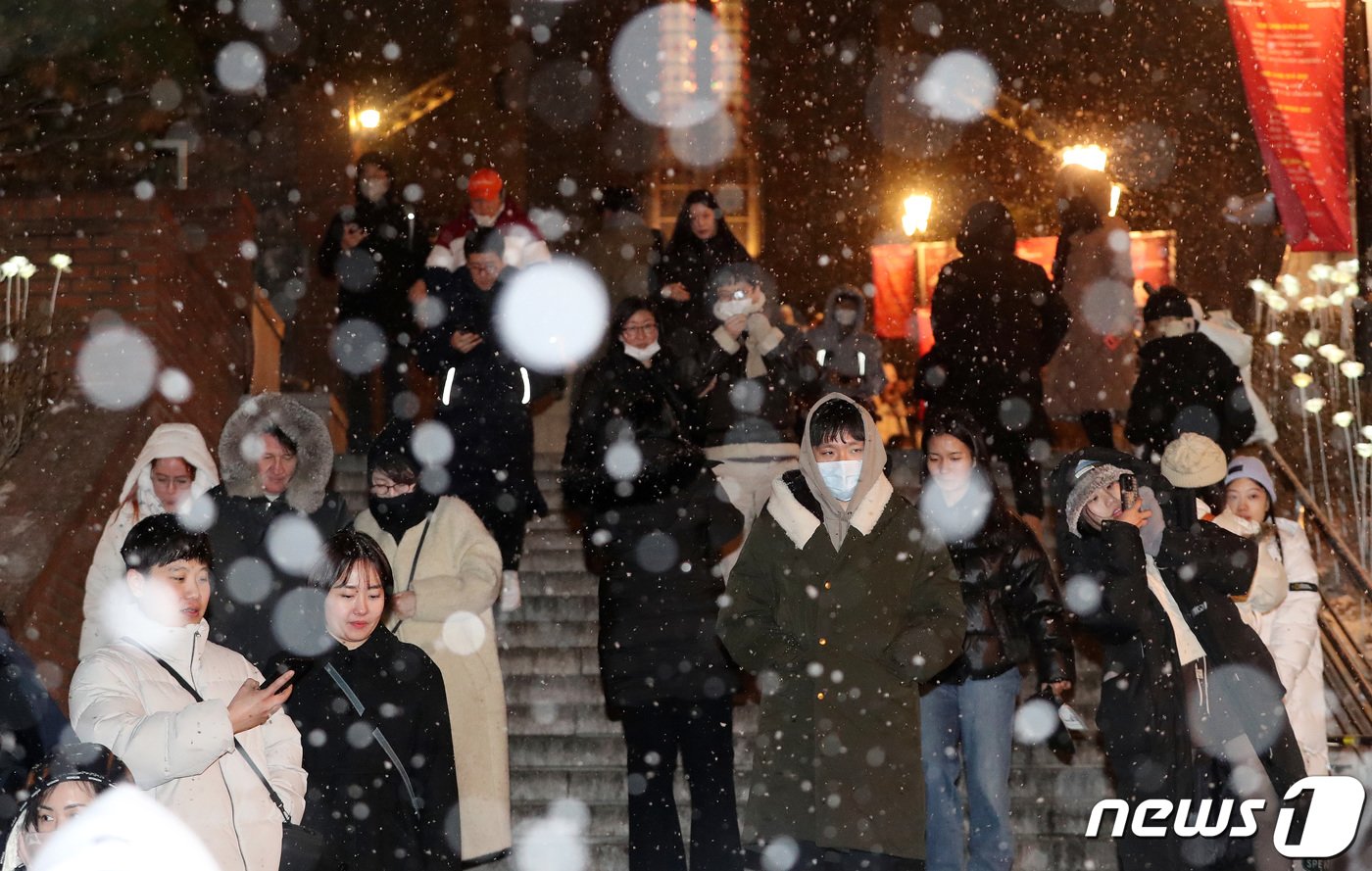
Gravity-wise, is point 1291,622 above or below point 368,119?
below

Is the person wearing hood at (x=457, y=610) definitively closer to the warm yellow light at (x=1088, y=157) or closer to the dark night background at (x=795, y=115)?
the dark night background at (x=795, y=115)

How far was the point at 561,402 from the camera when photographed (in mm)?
14102

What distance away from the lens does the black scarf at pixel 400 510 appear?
277 inches

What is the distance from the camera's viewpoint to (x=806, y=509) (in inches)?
235

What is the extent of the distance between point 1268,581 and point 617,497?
2.72 meters

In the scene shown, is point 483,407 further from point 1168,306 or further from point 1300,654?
point 1168,306

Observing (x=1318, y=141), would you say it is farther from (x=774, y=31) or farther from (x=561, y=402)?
(x=774, y=31)

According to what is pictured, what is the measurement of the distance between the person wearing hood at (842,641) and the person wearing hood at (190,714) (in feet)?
5.21

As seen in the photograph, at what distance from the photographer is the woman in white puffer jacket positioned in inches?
292

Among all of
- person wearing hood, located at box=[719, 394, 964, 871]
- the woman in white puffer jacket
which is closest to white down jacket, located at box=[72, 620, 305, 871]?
person wearing hood, located at box=[719, 394, 964, 871]

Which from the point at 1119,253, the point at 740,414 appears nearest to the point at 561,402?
the point at 1119,253

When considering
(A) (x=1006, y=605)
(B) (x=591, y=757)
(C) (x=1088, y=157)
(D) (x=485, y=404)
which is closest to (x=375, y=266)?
(D) (x=485, y=404)

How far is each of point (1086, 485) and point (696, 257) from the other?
4.20 meters

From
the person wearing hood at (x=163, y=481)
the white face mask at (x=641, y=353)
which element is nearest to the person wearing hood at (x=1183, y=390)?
the white face mask at (x=641, y=353)
